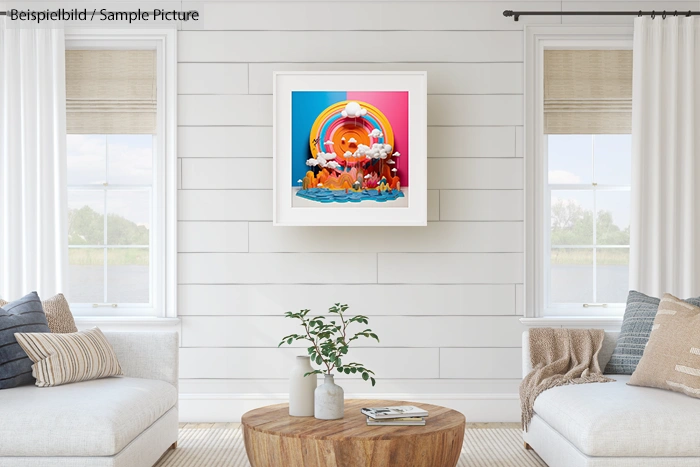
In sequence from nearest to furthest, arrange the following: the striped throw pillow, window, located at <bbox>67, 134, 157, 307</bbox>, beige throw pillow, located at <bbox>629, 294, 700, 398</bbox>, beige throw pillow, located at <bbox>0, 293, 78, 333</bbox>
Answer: beige throw pillow, located at <bbox>629, 294, 700, 398</bbox>, the striped throw pillow, beige throw pillow, located at <bbox>0, 293, 78, 333</bbox>, window, located at <bbox>67, 134, 157, 307</bbox>

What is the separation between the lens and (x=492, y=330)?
169 inches

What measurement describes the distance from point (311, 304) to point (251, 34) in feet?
5.49

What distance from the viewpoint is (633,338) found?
3531mm

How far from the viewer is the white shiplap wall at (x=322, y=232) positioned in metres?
4.29

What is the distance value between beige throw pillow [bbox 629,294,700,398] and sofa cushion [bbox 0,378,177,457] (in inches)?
85.9

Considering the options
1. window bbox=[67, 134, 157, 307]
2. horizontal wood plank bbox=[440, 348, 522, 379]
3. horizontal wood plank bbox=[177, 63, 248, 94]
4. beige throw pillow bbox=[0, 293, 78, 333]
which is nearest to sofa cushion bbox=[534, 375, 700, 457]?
horizontal wood plank bbox=[440, 348, 522, 379]

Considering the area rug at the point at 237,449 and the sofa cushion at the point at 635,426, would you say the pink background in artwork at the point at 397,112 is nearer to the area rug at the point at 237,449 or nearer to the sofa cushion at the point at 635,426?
the area rug at the point at 237,449

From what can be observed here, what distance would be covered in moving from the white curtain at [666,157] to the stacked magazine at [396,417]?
1967 millimetres

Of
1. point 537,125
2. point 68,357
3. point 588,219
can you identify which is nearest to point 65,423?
point 68,357

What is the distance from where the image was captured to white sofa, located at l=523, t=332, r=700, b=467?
265cm

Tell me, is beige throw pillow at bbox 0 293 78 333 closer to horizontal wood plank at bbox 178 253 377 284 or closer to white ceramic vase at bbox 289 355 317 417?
horizontal wood plank at bbox 178 253 377 284

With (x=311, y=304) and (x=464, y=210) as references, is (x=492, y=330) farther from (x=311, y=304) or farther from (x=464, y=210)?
(x=311, y=304)

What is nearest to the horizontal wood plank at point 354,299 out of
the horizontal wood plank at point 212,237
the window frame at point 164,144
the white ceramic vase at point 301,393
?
the window frame at point 164,144

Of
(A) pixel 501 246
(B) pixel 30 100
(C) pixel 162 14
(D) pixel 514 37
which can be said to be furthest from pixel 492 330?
(B) pixel 30 100
